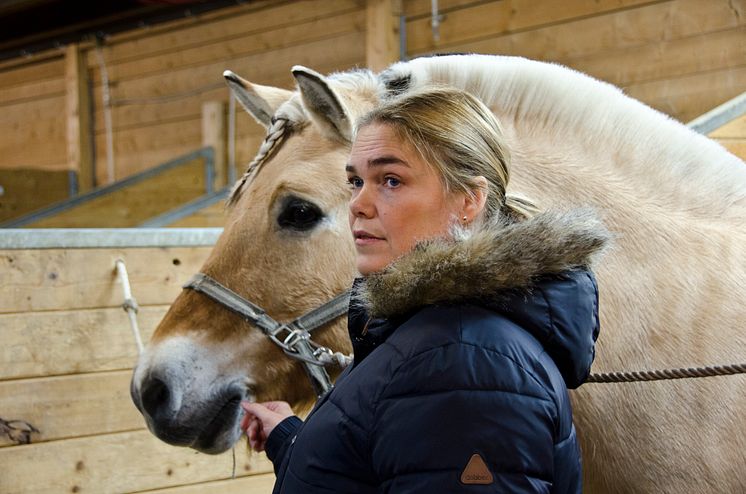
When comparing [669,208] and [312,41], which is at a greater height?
[669,208]

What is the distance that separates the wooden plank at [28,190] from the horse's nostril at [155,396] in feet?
16.2

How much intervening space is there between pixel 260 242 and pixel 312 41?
13.8 feet

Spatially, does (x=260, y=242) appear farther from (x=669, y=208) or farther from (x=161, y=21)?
(x=161, y=21)

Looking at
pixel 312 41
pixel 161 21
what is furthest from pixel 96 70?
pixel 312 41

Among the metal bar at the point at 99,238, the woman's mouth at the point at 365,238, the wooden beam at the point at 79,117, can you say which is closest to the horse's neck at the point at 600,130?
the woman's mouth at the point at 365,238

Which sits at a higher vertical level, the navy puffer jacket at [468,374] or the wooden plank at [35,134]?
the navy puffer jacket at [468,374]

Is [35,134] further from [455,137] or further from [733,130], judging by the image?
[455,137]

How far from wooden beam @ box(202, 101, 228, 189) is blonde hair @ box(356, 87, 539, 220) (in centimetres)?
503

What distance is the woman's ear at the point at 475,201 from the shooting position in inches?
39.2

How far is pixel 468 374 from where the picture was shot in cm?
85

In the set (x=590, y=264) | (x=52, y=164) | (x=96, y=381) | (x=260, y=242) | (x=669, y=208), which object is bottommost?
(x=52, y=164)

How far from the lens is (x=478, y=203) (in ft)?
3.27

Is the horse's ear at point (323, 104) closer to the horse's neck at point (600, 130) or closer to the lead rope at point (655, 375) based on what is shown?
the horse's neck at point (600, 130)

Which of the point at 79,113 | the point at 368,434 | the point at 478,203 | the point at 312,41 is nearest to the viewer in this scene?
the point at 368,434
